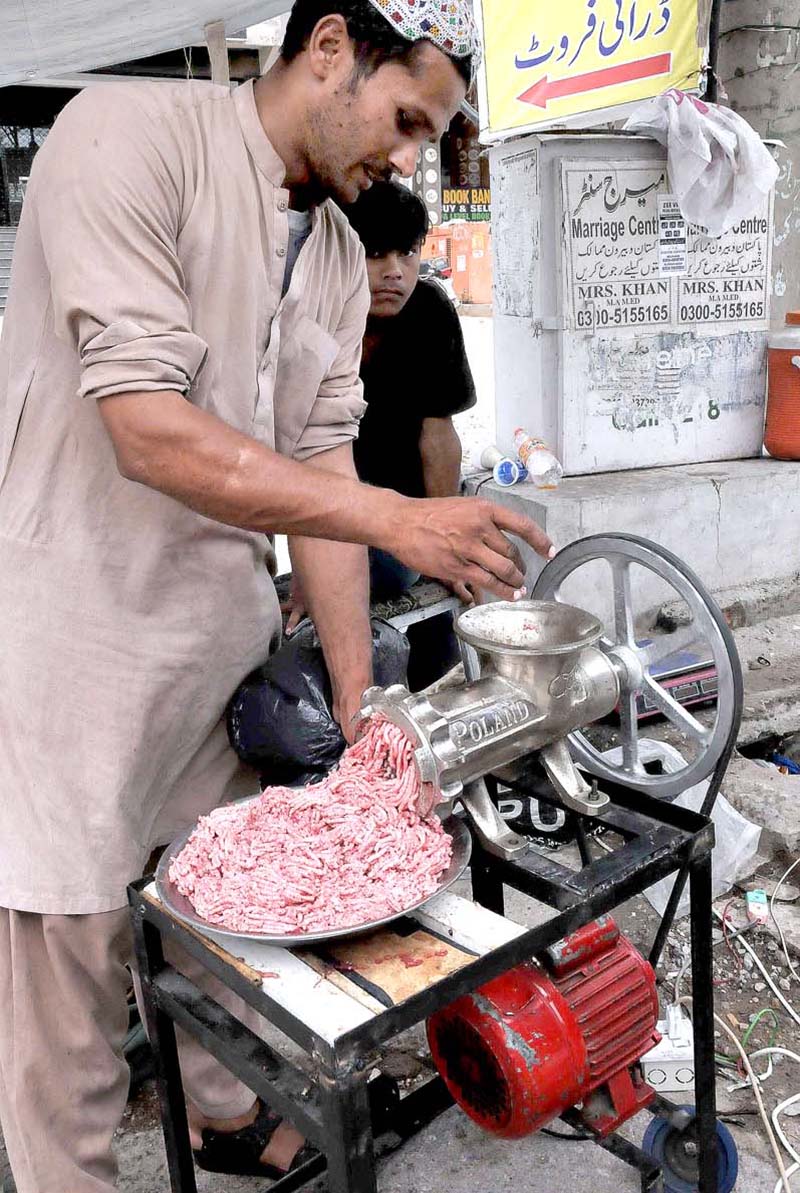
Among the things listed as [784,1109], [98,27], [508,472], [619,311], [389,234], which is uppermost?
[98,27]

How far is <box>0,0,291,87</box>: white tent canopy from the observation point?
541 centimetres

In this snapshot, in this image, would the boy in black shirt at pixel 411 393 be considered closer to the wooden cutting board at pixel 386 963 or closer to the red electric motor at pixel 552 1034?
the red electric motor at pixel 552 1034

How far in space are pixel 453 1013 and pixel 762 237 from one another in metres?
3.93

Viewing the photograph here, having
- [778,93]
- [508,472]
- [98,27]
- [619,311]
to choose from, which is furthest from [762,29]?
[98,27]

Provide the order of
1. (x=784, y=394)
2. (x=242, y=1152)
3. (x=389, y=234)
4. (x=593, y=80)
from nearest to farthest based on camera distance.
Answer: (x=242, y=1152)
(x=389, y=234)
(x=593, y=80)
(x=784, y=394)

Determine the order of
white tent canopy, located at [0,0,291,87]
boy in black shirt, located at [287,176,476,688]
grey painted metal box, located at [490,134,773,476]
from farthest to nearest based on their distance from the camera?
white tent canopy, located at [0,0,291,87] < grey painted metal box, located at [490,134,773,476] < boy in black shirt, located at [287,176,476,688]

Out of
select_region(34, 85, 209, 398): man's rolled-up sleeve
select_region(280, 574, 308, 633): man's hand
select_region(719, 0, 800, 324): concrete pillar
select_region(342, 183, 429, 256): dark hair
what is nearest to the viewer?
select_region(34, 85, 209, 398): man's rolled-up sleeve

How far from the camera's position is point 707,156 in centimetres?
391

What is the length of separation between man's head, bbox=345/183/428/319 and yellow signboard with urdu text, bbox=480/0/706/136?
1506 millimetres

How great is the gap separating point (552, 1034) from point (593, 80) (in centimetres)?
403

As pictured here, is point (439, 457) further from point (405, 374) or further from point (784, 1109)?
point (784, 1109)

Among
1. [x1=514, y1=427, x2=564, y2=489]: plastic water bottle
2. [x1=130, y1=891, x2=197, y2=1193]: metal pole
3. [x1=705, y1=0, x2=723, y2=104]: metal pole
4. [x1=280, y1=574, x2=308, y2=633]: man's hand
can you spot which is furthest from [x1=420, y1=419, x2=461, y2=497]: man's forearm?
[x1=130, y1=891, x2=197, y2=1193]: metal pole

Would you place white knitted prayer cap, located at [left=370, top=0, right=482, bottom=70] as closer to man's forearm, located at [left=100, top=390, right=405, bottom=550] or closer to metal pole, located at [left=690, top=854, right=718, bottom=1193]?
man's forearm, located at [left=100, top=390, right=405, bottom=550]

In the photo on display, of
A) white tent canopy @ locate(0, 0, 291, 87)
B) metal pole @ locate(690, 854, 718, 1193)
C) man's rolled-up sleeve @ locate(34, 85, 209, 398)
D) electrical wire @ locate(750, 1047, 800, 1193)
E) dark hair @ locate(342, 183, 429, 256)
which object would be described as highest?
white tent canopy @ locate(0, 0, 291, 87)
